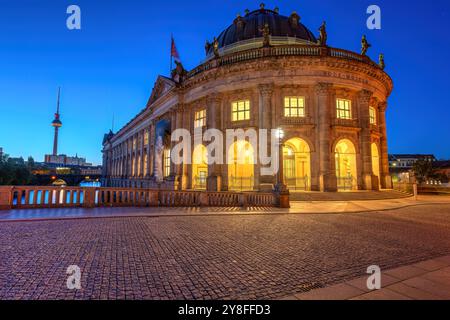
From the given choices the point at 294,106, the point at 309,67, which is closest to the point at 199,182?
the point at 294,106

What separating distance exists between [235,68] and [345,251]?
825 inches

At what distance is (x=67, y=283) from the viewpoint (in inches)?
135

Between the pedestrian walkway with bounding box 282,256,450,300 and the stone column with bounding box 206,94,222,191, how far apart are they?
19274 mm

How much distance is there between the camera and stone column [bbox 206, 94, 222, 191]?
23.1m

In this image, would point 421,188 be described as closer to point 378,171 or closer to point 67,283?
point 378,171

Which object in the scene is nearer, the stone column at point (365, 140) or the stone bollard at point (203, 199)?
the stone bollard at point (203, 199)

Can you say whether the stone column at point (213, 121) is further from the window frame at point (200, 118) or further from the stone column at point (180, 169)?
the stone column at point (180, 169)

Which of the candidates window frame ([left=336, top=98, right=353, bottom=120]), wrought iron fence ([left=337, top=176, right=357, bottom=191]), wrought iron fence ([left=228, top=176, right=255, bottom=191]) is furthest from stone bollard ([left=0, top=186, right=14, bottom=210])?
window frame ([left=336, top=98, right=353, bottom=120])

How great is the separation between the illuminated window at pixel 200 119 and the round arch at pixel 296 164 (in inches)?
379

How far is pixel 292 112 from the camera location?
72.8 feet

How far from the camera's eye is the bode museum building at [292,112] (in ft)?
70.1

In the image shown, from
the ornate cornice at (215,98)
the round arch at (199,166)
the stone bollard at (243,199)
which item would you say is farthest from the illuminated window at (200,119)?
the stone bollard at (243,199)

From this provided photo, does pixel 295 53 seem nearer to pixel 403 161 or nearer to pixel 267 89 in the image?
pixel 267 89
